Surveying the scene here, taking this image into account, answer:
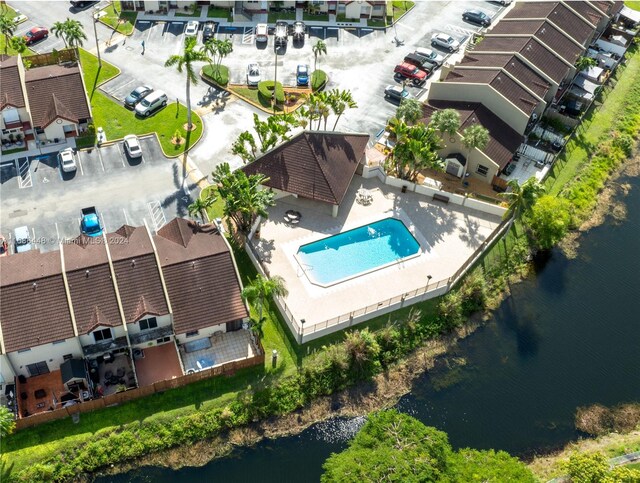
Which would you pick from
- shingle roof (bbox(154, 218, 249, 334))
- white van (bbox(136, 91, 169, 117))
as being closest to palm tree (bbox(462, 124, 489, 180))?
shingle roof (bbox(154, 218, 249, 334))

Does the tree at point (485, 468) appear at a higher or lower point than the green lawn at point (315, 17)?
lower

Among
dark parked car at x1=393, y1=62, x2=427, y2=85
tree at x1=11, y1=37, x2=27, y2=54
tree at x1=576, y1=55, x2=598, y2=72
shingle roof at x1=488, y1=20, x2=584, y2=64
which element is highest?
shingle roof at x1=488, y1=20, x2=584, y2=64

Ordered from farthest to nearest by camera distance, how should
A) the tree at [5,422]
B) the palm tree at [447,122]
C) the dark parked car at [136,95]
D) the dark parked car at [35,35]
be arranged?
the dark parked car at [35,35] → the dark parked car at [136,95] → the palm tree at [447,122] → the tree at [5,422]

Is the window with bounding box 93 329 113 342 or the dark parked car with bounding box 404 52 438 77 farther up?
the dark parked car with bounding box 404 52 438 77

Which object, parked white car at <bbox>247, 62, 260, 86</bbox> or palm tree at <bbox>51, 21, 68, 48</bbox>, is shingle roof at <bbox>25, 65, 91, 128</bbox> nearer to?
palm tree at <bbox>51, 21, 68, 48</bbox>

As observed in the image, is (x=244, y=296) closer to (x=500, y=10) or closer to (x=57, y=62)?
(x=57, y=62)

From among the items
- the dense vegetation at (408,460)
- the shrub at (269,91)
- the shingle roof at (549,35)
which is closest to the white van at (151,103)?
the shrub at (269,91)

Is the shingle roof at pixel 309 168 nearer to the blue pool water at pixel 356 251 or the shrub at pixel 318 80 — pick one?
the blue pool water at pixel 356 251
